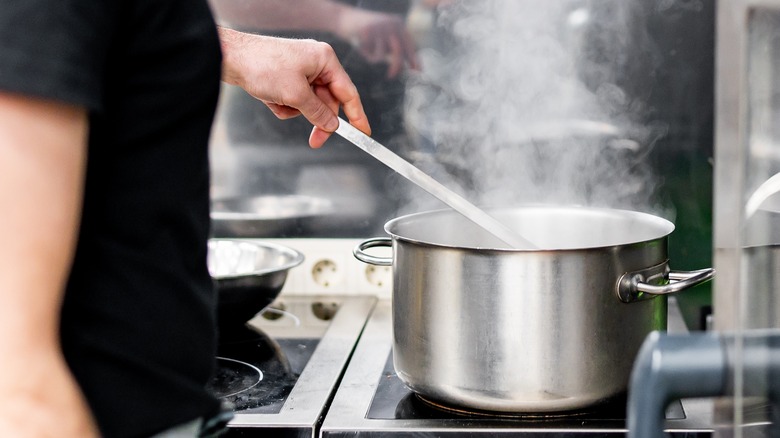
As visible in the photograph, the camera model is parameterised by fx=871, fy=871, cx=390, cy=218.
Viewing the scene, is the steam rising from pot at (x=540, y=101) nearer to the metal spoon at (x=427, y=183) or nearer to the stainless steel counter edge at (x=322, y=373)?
the stainless steel counter edge at (x=322, y=373)

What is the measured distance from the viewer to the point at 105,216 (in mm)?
590

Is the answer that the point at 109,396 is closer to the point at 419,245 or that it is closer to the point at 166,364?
the point at 166,364

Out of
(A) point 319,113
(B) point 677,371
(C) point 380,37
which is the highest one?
(C) point 380,37

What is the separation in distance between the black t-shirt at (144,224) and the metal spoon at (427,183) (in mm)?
500

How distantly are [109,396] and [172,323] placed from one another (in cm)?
6

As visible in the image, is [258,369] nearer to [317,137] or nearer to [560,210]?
[317,137]

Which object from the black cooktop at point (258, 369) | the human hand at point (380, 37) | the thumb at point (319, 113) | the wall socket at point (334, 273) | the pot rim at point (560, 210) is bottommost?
the black cooktop at point (258, 369)

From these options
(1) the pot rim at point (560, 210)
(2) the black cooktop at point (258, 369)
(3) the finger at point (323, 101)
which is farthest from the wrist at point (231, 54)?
(2) the black cooktop at point (258, 369)

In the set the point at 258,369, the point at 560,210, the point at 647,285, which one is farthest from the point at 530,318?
the point at 258,369

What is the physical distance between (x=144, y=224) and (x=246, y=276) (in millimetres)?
724

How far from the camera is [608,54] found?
1587mm

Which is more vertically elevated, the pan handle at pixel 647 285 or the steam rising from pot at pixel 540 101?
the steam rising from pot at pixel 540 101

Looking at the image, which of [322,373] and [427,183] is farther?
[322,373]

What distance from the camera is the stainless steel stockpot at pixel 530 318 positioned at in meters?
1.01
